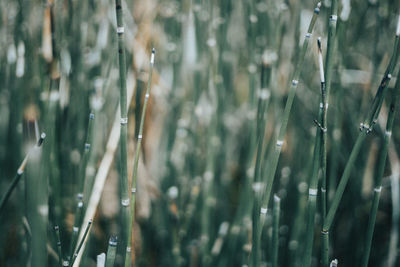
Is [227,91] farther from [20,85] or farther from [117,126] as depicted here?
[20,85]

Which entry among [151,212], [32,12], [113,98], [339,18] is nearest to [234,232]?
[151,212]

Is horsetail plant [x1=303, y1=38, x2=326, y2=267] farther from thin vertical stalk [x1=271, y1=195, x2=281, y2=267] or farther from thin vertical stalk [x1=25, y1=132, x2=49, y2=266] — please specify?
thin vertical stalk [x1=25, y1=132, x2=49, y2=266]

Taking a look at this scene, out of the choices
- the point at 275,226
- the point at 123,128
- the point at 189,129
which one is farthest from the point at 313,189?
the point at 189,129

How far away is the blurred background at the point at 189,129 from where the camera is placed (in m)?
0.65

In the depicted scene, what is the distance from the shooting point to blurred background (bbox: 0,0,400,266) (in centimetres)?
65

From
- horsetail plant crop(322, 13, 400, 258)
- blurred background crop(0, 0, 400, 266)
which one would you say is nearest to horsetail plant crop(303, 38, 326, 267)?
horsetail plant crop(322, 13, 400, 258)

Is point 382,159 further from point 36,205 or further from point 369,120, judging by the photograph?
point 36,205

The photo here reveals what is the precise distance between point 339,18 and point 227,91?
0.45 m

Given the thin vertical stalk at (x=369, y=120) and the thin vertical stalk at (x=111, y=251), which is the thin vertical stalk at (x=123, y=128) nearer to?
the thin vertical stalk at (x=111, y=251)

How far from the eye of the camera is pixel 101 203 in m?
0.85

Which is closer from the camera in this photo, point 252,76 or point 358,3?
point 252,76

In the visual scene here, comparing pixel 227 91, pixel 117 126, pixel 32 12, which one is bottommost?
pixel 117 126

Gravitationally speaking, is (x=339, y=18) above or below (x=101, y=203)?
above

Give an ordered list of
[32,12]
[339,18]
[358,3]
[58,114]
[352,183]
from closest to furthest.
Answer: [339,18] → [58,114] → [352,183] → [358,3] → [32,12]
